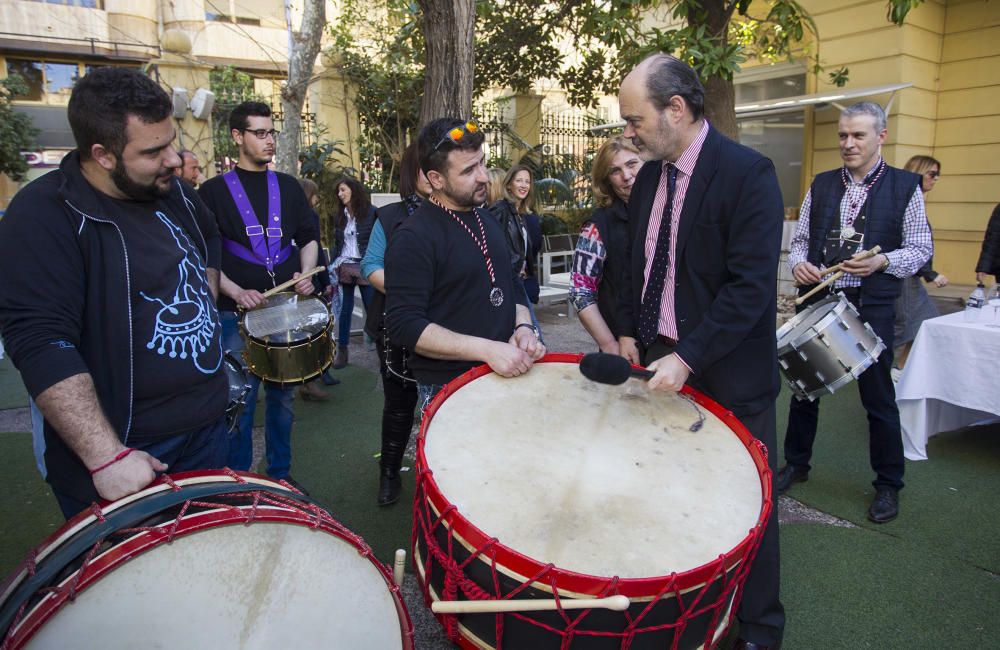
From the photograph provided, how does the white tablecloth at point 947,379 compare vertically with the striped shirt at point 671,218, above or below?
below

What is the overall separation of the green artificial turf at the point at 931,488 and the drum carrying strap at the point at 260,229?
131 inches

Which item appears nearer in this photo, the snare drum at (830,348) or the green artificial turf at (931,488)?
the snare drum at (830,348)

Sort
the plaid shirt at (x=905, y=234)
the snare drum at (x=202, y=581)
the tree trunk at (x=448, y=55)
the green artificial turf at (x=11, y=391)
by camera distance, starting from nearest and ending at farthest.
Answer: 1. the snare drum at (x=202, y=581)
2. the plaid shirt at (x=905, y=234)
3. the tree trunk at (x=448, y=55)
4. the green artificial turf at (x=11, y=391)

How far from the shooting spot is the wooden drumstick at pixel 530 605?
1296mm

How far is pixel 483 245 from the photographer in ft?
8.46

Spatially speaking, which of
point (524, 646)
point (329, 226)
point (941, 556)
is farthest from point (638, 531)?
point (329, 226)

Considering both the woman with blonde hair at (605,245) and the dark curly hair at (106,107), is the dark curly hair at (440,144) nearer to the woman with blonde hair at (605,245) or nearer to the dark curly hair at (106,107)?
the woman with blonde hair at (605,245)

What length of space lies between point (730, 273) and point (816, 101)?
808cm

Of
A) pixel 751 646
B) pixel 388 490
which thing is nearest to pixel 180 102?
pixel 388 490

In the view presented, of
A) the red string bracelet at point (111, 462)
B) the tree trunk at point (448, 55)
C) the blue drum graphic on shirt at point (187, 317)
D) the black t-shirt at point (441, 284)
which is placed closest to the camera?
the red string bracelet at point (111, 462)

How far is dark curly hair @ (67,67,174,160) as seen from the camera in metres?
1.72

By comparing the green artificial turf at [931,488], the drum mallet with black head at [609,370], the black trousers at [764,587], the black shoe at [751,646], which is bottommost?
the green artificial turf at [931,488]

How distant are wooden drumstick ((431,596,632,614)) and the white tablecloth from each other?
357 cm

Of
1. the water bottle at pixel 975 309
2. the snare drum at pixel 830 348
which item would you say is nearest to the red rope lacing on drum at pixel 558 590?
the snare drum at pixel 830 348
